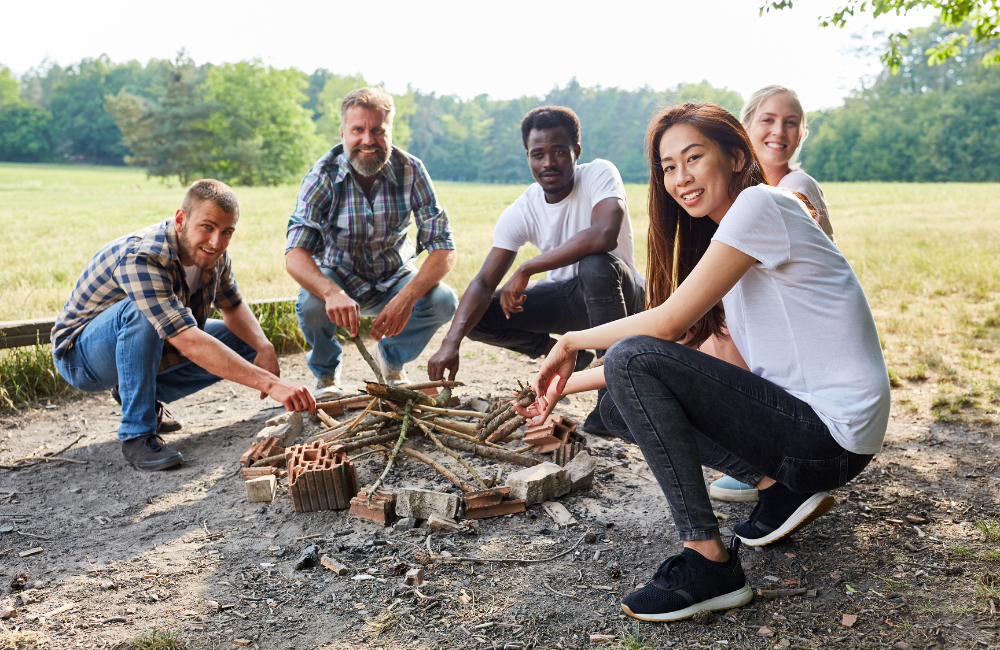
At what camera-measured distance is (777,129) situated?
3.28 metres

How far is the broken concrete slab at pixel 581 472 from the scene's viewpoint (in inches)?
113

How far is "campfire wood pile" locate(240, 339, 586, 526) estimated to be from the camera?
2.71 meters

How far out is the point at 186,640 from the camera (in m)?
1.99

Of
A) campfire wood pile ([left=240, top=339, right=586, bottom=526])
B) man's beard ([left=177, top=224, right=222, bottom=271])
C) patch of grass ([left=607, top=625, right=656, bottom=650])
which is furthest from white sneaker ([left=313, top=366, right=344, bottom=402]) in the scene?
patch of grass ([left=607, top=625, right=656, bottom=650])

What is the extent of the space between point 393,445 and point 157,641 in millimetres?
1431

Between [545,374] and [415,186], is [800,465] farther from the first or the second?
[415,186]

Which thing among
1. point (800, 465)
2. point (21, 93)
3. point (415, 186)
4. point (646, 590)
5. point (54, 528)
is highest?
point (21, 93)

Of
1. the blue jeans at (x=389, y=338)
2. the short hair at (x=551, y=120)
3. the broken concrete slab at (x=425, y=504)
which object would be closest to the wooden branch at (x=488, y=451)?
the broken concrete slab at (x=425, y=504)

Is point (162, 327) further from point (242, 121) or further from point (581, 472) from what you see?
point (242, 121)

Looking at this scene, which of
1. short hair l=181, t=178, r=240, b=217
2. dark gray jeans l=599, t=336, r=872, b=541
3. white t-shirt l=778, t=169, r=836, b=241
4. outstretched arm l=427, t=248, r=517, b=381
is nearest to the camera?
dark gray jeans l=599, t=336, r=872, b=541

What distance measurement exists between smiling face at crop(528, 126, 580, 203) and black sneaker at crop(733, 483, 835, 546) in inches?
79.1

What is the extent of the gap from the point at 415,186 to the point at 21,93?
77.0m

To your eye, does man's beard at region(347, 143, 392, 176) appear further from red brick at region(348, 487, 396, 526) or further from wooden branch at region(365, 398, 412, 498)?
red brick at region(348, 487, 396, 526)

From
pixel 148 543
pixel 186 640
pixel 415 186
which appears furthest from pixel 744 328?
pixel 415 186
